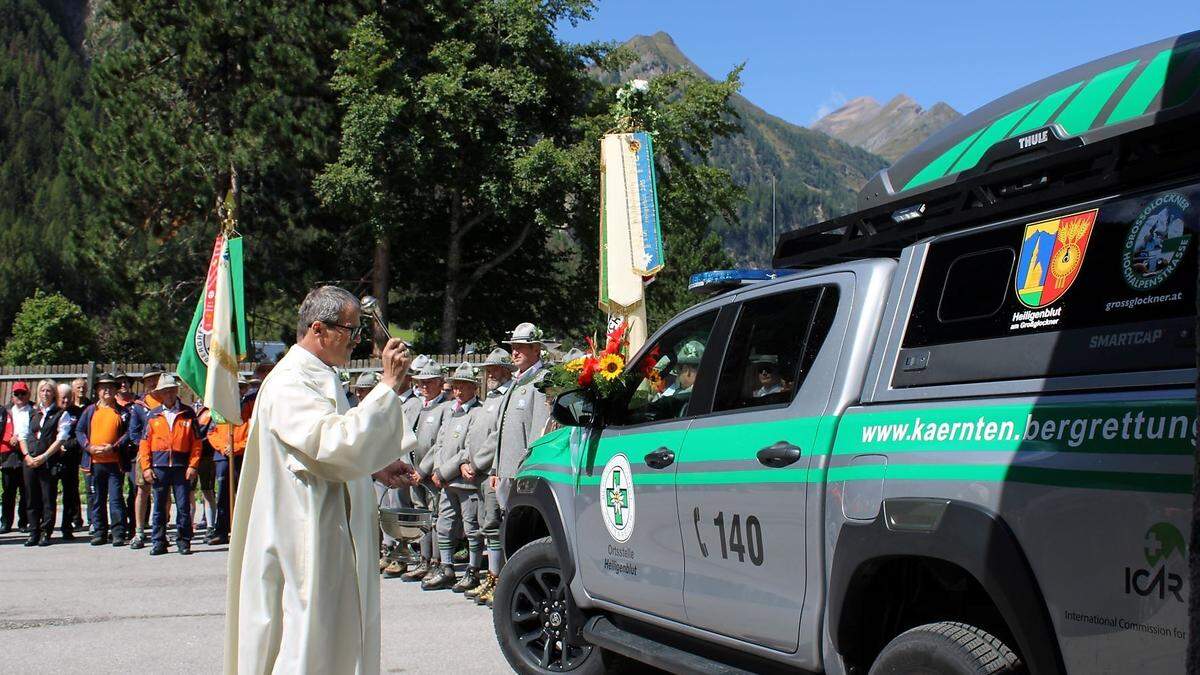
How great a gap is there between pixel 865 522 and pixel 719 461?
969 millimetres

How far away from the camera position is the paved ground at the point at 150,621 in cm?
689

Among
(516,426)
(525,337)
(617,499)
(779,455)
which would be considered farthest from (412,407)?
(779,455)

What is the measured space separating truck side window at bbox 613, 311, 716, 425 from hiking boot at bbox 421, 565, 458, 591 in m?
4.73

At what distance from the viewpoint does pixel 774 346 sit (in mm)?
4707

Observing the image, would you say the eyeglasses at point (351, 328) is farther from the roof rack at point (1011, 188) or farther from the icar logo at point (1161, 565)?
the icar logo at point (1161, 565)

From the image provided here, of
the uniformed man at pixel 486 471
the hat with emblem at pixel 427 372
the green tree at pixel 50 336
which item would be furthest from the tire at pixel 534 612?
the green tree at pixel 50 336

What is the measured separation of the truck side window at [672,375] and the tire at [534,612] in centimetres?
108

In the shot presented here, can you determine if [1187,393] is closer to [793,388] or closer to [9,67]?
[793,388]

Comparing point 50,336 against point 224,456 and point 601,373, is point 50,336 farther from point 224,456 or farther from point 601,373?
point 601,373

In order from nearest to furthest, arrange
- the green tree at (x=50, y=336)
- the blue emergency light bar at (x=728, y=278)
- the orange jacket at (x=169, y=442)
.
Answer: the blue emergency light bar at (x=728, y=278), the orange jacket at (x=169, y=442), the green tree at (x=50, y=336)

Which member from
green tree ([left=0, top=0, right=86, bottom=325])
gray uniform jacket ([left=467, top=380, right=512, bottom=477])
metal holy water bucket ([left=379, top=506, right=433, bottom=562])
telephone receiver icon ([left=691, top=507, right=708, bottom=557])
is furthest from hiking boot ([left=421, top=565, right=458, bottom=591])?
green tree ([left=0, top=0, right=86, bottom=325])

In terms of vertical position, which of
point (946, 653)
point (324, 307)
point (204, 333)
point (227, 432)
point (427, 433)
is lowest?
point (946, 653)

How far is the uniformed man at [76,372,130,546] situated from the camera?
12969 millimetres

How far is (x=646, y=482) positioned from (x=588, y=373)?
0.81 metres
